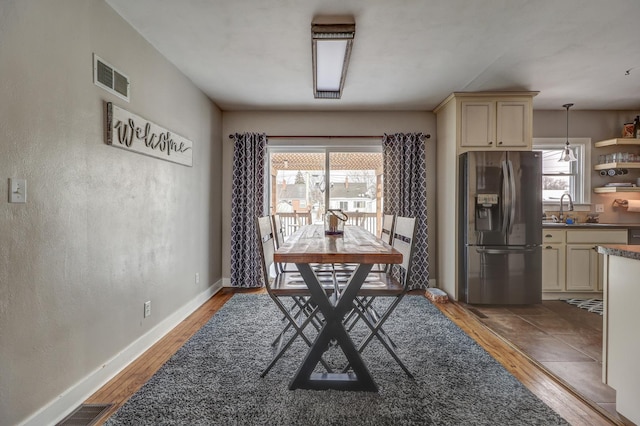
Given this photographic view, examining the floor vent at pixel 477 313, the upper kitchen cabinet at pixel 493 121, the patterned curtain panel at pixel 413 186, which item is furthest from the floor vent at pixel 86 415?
the upper kitchen cabinet at pixel 493 121

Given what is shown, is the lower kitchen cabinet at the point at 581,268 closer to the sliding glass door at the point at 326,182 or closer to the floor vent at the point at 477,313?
the floor vent at the point at 477,313

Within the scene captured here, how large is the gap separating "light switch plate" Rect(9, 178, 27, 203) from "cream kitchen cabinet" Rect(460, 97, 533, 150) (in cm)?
383

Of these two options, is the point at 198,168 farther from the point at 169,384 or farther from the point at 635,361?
the point at 635,361

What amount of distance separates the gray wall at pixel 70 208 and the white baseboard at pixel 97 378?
0.03m

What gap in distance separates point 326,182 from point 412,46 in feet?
7.58

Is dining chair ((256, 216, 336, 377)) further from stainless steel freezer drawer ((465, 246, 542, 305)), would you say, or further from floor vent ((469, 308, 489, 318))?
stainless steel freezer drawer ((465, 246, 542, 305))

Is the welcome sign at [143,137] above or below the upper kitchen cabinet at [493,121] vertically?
below

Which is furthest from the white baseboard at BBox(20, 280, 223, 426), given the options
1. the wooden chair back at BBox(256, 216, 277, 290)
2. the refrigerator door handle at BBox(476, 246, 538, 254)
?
the refrigerator door handle at BBox(476, 246, 538, 254)

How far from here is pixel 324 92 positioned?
371cm

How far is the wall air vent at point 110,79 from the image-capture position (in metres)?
2.02

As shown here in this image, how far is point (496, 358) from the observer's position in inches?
93.2

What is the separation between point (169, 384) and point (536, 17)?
337 centimetres

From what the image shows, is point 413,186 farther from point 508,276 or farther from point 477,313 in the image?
point 477,313

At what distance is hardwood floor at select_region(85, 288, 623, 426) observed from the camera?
178cm
